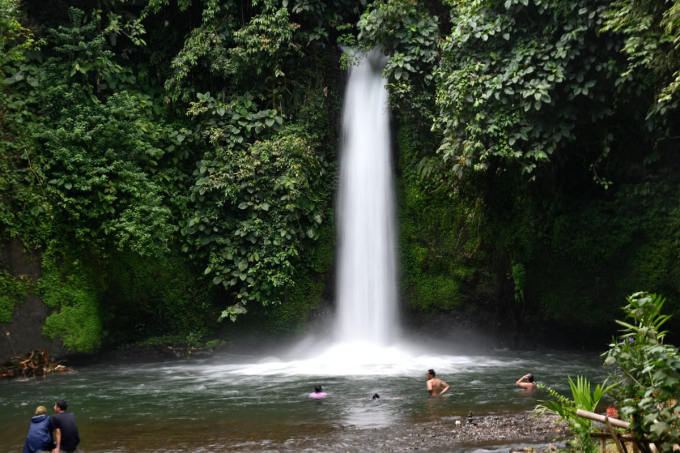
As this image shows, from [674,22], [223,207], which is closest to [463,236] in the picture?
[223,207]

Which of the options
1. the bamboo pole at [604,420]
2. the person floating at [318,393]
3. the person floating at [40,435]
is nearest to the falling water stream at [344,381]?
the person floating at [318,393]

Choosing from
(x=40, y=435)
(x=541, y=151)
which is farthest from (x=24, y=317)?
(x=541, y=151)

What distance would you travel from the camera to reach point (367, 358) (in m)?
13.5

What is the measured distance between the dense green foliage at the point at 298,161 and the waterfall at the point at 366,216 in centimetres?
45

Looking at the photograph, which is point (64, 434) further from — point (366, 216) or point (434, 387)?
point (366, 216)

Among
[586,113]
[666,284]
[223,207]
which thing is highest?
[586,113]

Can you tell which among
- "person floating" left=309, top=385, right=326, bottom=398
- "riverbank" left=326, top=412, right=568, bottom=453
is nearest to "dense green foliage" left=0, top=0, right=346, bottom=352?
"person floating" left=309, top=385, right=326, bottom=398

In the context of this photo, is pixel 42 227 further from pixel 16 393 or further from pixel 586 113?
pixel 586 113

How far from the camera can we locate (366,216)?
15086 millimetres

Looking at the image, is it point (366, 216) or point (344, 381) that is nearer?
point (344, 381)

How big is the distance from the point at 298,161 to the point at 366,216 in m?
2.26

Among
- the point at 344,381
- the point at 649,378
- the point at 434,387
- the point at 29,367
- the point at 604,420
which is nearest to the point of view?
the point at 604,420

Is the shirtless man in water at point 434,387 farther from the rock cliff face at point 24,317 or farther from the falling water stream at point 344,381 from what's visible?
the rock cliff face at point 24,317

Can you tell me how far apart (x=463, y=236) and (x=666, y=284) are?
4388 mm
